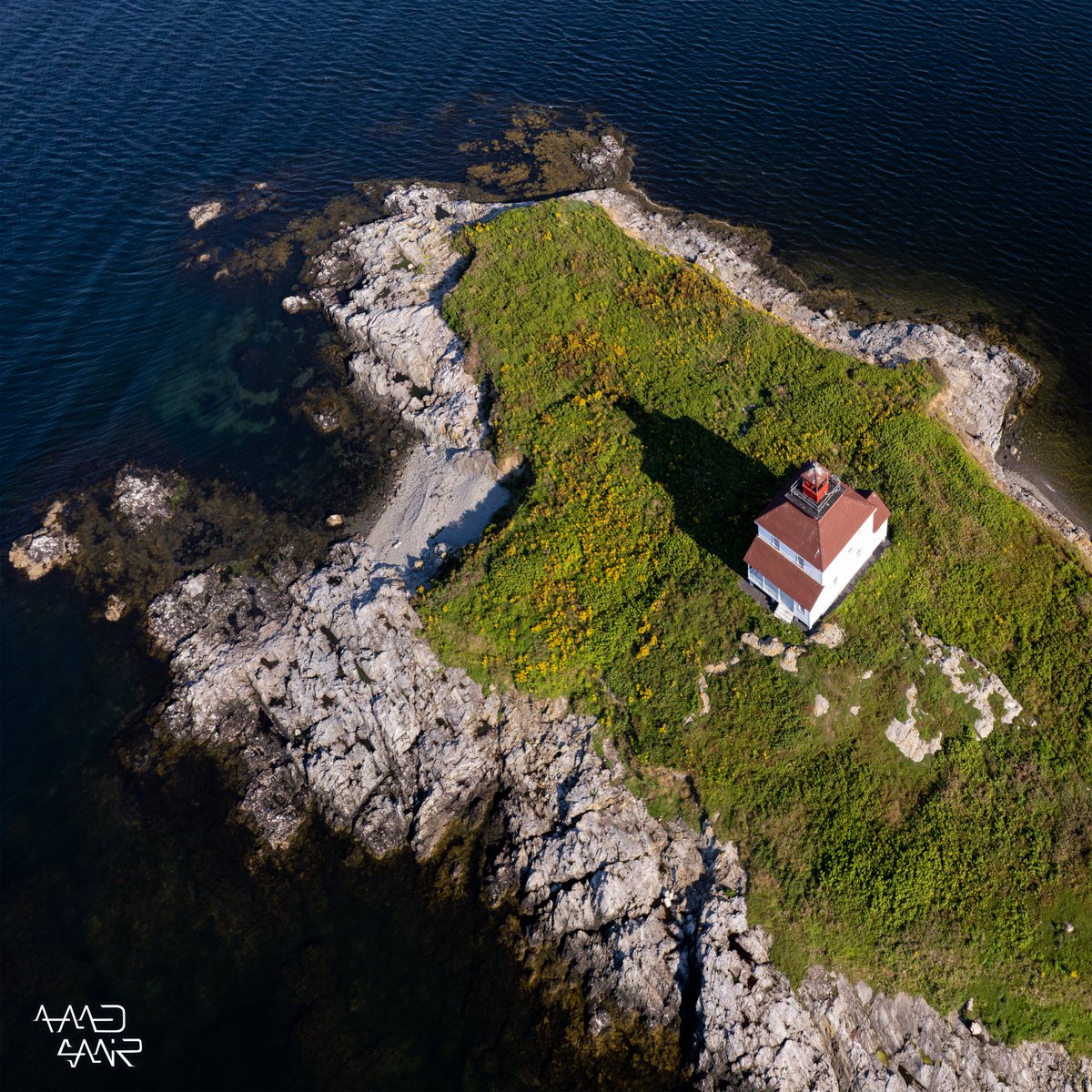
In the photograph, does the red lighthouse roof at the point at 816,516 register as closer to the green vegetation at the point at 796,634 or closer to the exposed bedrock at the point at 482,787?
the green vegetation at the point at 796,634

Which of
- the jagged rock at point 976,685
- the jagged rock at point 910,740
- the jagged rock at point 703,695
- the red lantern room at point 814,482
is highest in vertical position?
the red lantern room at point 814,482

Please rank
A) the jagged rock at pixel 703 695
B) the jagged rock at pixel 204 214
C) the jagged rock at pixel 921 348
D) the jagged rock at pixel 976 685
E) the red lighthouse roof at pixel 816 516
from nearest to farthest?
the red lighthouse roof at pixel 816 516 → the jagged rock at pixel 976 685 → the jagged rock at pixel 703 695 → the jagged rock at pixel 921 348 → the jagged rock at pixel 204 214

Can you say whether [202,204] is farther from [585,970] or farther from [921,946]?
[921,946]

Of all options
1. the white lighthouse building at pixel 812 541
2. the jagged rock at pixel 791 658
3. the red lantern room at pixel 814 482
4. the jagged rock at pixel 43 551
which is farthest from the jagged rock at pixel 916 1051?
the jagged rock at pixel 43 551

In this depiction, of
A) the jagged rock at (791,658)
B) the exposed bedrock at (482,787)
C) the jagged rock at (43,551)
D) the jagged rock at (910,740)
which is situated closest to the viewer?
the exposed bedrock at (482,787)

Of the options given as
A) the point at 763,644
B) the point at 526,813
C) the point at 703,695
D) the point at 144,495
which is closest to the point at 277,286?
the point at 144,495

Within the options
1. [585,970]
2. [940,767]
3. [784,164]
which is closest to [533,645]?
[585,970]
